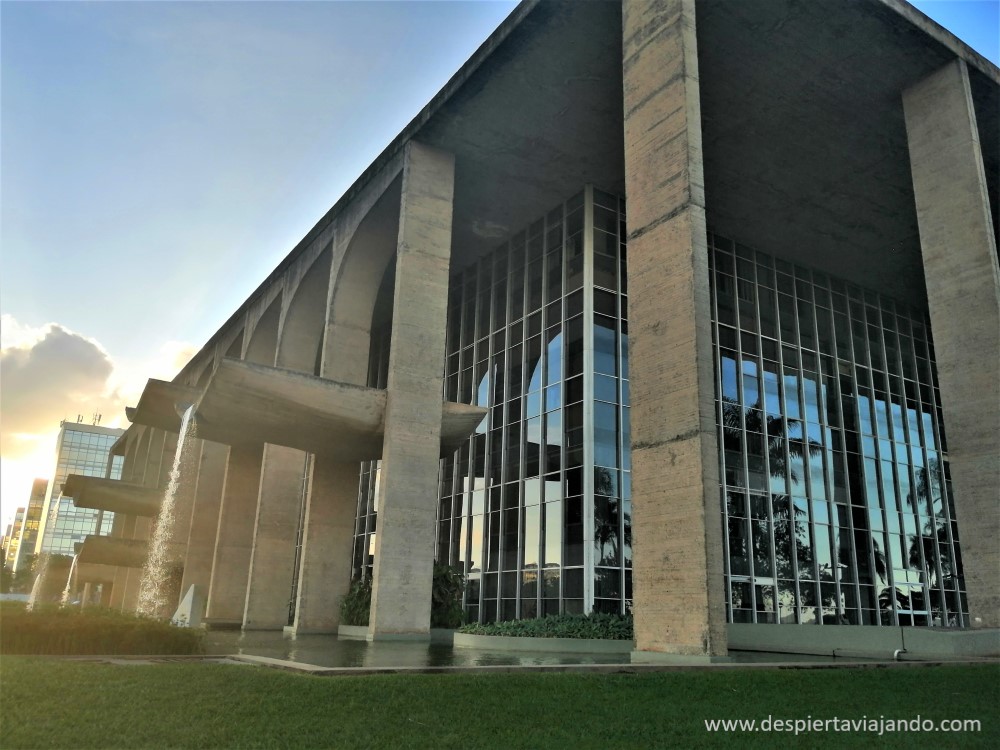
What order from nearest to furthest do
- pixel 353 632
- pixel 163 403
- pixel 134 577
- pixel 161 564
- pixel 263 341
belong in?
pixel 353 632 → pixel 163 403 → pixel 263 341 → pixel 161 564 → pixel 134 577

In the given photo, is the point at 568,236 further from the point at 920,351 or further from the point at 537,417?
the point at 920,351

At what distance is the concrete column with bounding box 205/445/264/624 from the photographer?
2978cm

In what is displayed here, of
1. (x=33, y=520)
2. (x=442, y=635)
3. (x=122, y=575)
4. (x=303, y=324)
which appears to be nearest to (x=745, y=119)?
(x=442, y=635)

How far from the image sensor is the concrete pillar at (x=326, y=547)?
22.6 meters

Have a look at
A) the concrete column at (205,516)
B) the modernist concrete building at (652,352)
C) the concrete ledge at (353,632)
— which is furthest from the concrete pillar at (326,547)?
the concrete column at (205,516)

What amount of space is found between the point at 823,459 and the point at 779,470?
105 inches

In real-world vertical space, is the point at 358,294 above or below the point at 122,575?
above

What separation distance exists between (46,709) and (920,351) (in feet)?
121

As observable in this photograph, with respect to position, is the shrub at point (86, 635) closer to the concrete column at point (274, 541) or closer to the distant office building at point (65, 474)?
the concrete column at point (274, 541)

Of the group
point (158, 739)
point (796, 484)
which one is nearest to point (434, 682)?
point (158, 739)

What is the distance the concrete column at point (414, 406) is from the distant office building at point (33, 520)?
131360mm

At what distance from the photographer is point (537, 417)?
84.3ft

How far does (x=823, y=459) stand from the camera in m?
29.1

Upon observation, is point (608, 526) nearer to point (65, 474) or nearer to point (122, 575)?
point (122, 575)
